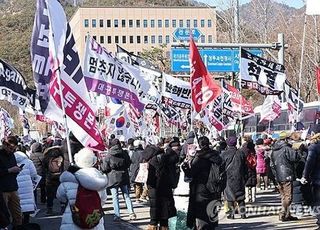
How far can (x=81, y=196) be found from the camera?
301 inches

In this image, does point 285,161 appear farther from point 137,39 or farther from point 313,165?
point 137,39

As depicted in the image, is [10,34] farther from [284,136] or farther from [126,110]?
[284,136]

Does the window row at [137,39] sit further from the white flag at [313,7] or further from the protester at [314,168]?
the protester at [314,168]

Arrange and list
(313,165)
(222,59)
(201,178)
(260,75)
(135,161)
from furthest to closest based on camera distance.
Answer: (222,59), (260,75), (135,161), (313,165), (201,178)

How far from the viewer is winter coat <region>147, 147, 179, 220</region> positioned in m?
11.5

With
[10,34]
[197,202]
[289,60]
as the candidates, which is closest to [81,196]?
[197,202]

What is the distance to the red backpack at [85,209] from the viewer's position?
766 cm

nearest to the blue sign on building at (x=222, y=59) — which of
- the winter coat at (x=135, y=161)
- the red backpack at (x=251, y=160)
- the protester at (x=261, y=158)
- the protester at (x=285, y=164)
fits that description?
the protester at (x=261, y=158)

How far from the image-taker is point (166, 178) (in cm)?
1155

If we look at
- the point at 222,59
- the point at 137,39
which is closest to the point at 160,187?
the point at 222,59

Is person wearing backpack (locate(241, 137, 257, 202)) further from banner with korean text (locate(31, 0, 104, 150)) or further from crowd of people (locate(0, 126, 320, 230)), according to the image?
banner with korean text (locate(31, 0, 104, 150))

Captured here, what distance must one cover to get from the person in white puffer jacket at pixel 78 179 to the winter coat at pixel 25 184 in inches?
148

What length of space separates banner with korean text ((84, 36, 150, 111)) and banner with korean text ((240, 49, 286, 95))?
3.01 metres

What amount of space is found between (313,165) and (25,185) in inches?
176
